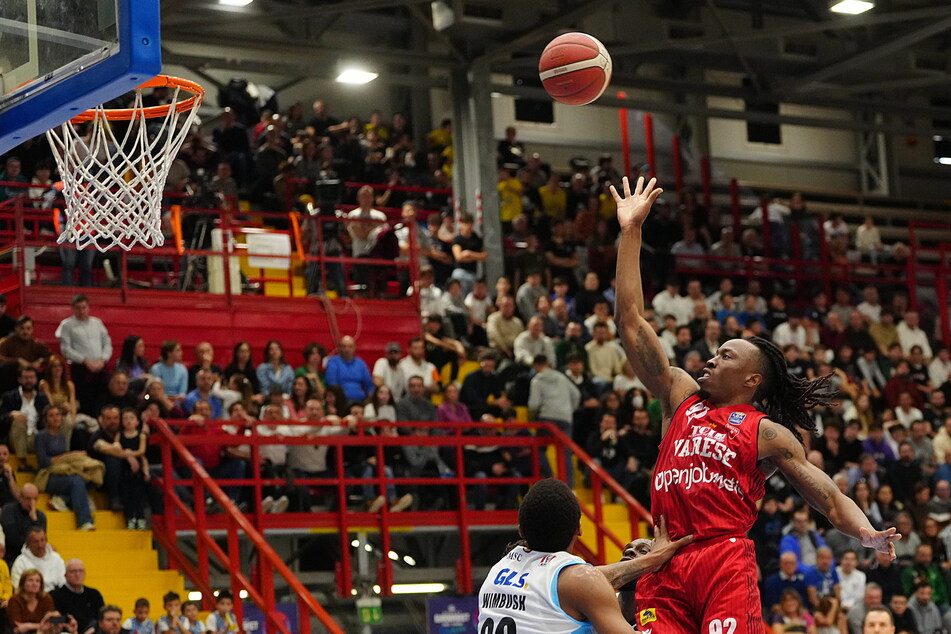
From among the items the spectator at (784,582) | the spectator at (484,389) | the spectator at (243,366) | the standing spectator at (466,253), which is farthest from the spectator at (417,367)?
the spectator at (784,582)

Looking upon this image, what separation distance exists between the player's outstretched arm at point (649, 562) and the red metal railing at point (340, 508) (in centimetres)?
657

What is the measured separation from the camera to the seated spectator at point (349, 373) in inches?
643

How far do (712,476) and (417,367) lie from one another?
11.0 meters

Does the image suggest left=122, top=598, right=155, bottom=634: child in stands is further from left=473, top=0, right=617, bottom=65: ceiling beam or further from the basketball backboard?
left=473, top=0, right=617, bottom=65: ceiling beam

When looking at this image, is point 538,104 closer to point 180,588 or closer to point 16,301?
point 16,301

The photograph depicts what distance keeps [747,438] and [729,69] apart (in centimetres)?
1856

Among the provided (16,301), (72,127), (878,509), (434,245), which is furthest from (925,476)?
(72,127)

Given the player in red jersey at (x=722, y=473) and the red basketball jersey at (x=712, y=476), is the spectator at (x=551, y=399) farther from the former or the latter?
the red basketball jersey at (x=712, y=476)

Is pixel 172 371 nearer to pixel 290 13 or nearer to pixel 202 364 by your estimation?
pixel 202 364

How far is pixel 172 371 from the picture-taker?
15359 mm

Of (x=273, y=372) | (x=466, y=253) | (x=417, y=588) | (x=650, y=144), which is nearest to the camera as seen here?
(x=417, y=588)

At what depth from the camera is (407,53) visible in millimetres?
21109

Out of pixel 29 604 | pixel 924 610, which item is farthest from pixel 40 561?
pixel 924 610

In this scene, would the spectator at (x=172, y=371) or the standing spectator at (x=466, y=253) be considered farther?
the standing spectator at (x=466, y=253)
